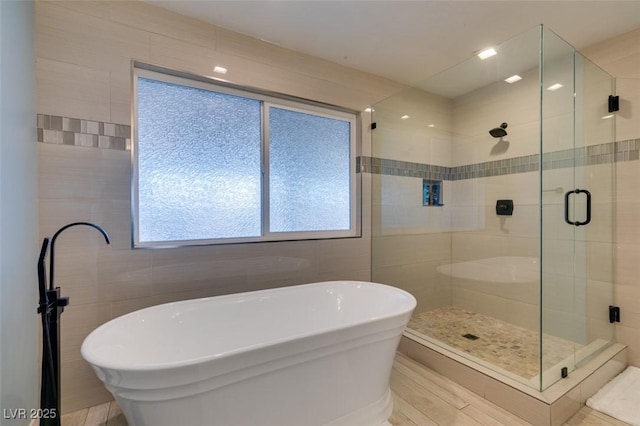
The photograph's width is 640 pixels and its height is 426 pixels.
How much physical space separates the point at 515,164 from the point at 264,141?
230cm

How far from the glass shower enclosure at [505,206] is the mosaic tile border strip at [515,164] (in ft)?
0.04

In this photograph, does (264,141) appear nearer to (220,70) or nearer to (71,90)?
(220,70)

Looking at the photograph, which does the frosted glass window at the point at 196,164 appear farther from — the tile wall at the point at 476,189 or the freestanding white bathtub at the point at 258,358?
the tile wall at the point at 476,189

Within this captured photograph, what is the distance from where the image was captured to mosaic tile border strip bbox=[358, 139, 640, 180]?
2.03 m

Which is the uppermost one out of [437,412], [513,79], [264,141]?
[513,79]

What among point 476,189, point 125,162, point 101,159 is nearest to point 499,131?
point 476,189

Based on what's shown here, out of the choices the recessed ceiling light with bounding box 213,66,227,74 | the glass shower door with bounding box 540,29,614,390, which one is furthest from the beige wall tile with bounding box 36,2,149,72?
the glass shower door with bounding box 540,29,614,390

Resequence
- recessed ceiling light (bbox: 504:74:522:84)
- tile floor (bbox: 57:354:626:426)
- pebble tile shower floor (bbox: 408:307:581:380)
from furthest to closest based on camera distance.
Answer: recessed ceiling light (bbox: 504:74:522:84)
pebble tile shower floor (bbox: 408:307:581:380)
tile floor (bbox: 57:354:626:426)

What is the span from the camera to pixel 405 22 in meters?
2.01

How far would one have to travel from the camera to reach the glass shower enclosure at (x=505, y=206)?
193cm

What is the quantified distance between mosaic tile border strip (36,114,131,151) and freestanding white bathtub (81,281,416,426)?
40.0 inches

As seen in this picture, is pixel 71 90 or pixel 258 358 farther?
pixel 71 90

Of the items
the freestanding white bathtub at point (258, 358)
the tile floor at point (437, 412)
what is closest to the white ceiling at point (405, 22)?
the freestanding white bathtub at point (258, 358)

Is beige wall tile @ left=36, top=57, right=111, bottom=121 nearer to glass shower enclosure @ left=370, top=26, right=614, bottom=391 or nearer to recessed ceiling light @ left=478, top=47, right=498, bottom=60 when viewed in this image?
glass shower enclosure @ left=370, top=26, right=614, bottom=391
